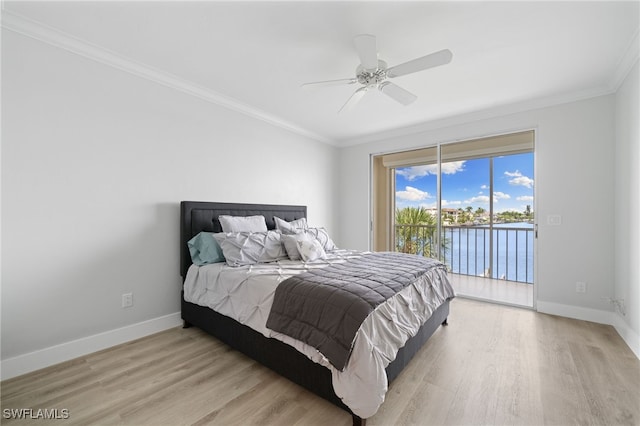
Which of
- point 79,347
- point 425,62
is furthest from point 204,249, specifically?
point 425,62

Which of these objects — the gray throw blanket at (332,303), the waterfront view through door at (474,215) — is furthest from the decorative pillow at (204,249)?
the waterfront view through door at (474,215)

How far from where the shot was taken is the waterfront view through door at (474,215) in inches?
176

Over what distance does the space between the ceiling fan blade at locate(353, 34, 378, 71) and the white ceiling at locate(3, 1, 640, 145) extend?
204 millimetres

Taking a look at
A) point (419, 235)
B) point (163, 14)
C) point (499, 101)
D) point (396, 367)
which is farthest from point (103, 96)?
point (419, 235)

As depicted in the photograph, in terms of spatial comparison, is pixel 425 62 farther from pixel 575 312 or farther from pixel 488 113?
pixel 575 312

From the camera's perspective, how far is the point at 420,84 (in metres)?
2.84

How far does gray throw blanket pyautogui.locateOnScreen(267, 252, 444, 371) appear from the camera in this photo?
58.6 inches

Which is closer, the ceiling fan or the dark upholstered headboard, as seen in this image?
the ceiling fan

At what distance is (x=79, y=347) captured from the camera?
218 cm

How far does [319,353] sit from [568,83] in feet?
12.3

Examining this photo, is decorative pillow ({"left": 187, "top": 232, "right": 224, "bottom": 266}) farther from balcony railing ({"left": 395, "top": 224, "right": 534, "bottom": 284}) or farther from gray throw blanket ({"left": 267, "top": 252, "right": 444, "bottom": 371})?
balcony railing ({"left": 395, "top": 224, "right": 534, "bottom": 284})

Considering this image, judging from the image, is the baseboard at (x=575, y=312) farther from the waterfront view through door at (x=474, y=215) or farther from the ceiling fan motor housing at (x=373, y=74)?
the ceiling fan motor housing at (x=373, y=74)

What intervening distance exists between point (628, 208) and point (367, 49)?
9.57 feet

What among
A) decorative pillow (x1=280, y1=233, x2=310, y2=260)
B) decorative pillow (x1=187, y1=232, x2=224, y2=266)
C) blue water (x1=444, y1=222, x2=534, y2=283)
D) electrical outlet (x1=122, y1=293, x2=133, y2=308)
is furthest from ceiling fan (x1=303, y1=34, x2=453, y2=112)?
blue water (x1=444, y1=222, x2=534, y2=283)
